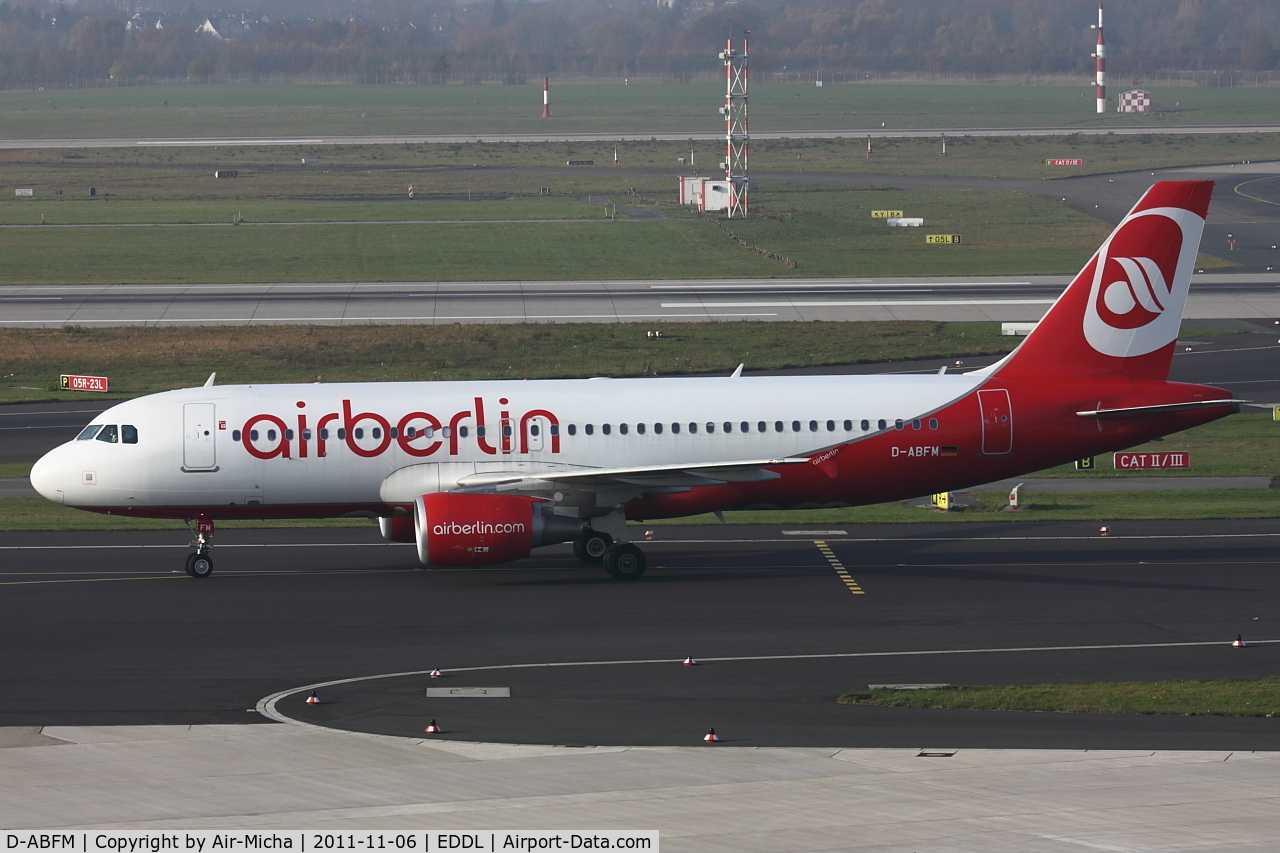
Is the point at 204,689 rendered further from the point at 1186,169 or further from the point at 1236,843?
the point at 1186,169

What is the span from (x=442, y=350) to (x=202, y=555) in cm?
3352

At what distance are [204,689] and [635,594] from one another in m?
10.9

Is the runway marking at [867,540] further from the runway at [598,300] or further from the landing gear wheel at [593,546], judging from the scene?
the runway at [598,300]

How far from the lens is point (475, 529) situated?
1366 inches

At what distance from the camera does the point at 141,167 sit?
17488 cm

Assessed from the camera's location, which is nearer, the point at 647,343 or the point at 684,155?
the point at 647,343

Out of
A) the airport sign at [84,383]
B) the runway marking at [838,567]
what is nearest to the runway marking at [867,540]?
the runway marking at [838,567]

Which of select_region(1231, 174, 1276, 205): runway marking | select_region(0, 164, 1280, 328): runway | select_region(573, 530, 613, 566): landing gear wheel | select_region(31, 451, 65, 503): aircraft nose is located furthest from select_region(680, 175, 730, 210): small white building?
select_region(31, 451, 65, 503): aircraft nose

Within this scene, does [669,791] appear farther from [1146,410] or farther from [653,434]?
[1146,410]

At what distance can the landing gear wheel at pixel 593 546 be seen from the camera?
37500mm

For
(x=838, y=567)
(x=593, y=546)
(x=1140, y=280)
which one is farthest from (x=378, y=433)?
(x=1140, y=280)

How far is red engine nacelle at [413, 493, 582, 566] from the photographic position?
34.6 m

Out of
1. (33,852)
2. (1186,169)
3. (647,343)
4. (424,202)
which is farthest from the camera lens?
(1186,169)

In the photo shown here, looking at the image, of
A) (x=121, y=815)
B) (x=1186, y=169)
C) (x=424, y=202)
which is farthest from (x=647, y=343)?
(x=1186, y=169)
